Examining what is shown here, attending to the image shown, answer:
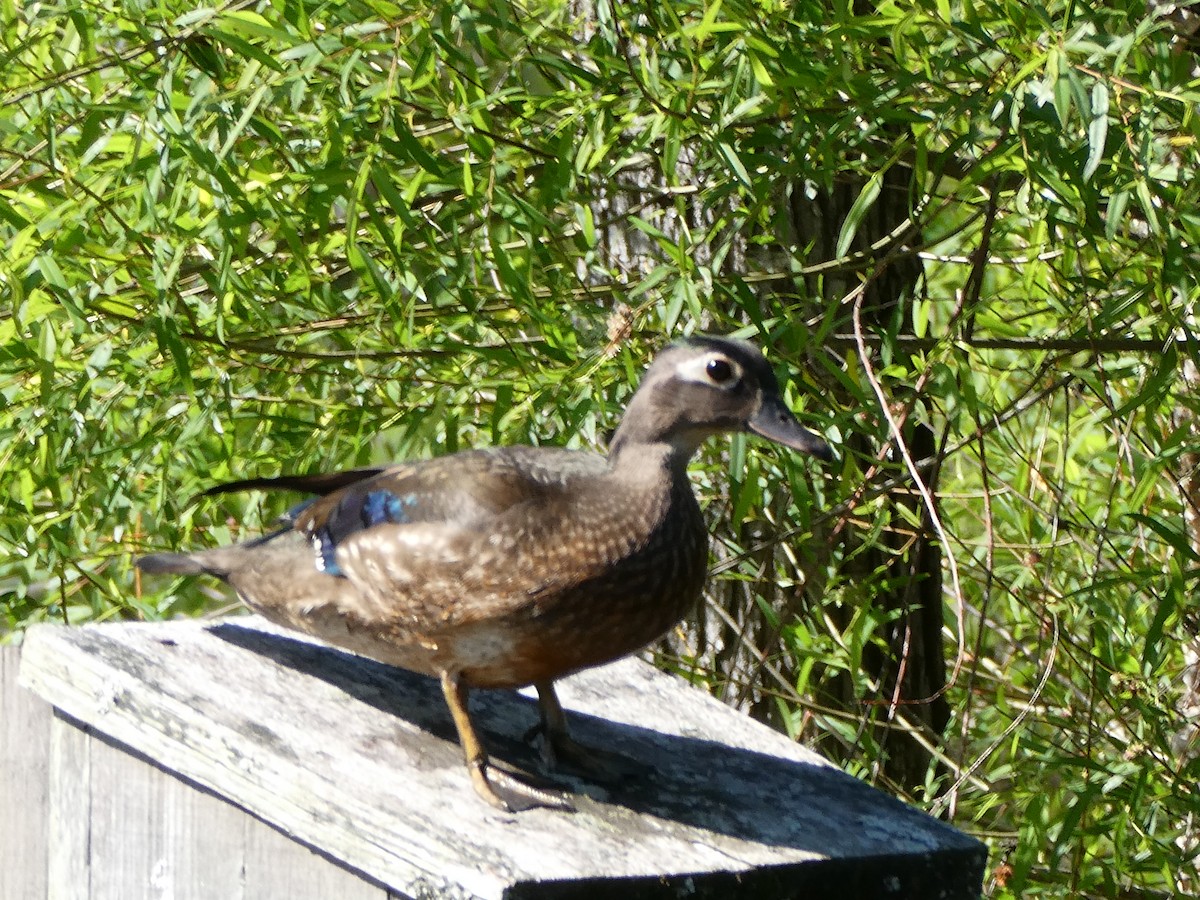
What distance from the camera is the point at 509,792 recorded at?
1.98m

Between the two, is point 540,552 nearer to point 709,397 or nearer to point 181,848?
point 709,397

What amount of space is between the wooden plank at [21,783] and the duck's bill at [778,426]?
3.82 ft

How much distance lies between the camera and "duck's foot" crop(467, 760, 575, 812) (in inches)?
76.1

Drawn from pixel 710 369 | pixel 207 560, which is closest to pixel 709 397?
pixel 710 369

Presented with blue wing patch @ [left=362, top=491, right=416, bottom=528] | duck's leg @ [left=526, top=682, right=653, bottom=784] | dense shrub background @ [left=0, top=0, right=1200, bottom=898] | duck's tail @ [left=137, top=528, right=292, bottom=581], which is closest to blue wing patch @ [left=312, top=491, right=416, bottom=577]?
blue wing patch @ [left=362, top=491, right=416, bottom=528]

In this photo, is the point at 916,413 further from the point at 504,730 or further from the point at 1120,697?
the point at 504,730

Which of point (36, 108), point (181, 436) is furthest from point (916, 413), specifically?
point (36, 108)

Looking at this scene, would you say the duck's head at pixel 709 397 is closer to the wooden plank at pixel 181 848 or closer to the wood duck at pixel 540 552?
the wood duck at pixel 540 552

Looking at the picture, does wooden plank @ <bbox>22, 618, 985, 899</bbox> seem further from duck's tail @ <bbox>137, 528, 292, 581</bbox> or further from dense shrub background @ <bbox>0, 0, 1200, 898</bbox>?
dense shrub background @ <bbox>0, 0, 1200, 898</bbox>

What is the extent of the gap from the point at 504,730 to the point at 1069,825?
100 cm

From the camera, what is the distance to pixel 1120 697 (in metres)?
3.20

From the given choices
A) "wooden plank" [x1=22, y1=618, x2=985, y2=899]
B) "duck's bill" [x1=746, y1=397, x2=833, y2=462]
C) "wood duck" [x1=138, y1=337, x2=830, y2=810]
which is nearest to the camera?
"wooden plank" [x1=22, y1=618, x2=985, y2=899]

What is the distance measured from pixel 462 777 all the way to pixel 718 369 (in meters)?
0.60

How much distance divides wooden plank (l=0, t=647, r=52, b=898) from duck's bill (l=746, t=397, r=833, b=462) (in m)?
1.17
